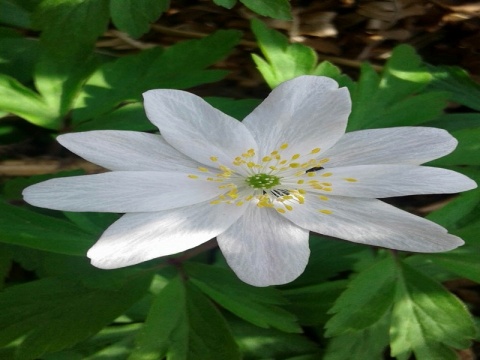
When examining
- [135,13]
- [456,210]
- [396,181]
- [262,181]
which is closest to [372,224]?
[396,181]

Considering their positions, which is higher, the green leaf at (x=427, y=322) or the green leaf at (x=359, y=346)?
the green leaf at (x=427, y=322)

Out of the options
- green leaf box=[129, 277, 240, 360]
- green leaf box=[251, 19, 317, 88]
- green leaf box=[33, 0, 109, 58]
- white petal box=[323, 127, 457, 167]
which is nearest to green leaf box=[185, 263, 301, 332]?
green leaf box=[129, 277, 240, 360]

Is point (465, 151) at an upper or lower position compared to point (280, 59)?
lower

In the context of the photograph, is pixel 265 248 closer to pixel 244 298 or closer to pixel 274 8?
pixel 244 298

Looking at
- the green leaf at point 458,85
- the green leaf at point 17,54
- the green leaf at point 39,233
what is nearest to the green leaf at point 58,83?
the green leaf at point 17,54

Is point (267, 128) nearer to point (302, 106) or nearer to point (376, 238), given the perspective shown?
point (302, 106)

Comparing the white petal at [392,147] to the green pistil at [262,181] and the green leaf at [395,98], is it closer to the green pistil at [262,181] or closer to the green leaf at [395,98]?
the green pistil at [262,181]
